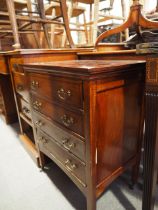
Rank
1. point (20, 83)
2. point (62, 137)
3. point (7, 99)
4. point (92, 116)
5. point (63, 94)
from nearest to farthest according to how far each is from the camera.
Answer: point (92, 116) < point (63, 94) < point (62, 137) < point (20, 83) < point (7, 99)

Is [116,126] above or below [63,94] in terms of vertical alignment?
below

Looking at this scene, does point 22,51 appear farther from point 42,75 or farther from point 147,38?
point 147,38

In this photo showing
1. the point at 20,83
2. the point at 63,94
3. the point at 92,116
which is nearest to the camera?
the point at 92,116

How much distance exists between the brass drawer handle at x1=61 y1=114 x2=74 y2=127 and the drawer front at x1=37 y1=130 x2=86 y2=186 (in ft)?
0.55

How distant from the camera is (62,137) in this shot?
2.75ft

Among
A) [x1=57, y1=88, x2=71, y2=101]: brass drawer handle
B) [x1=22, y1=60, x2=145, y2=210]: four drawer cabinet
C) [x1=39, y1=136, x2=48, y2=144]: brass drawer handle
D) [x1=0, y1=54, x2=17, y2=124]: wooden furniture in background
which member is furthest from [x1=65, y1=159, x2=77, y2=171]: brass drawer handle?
[x1=0, y1=54, x2=17, y2=124]: wooden furniture in background

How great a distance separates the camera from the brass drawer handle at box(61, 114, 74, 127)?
0.72 m

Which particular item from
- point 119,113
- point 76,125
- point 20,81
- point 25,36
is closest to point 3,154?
point 20,81

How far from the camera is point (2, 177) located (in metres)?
1.21

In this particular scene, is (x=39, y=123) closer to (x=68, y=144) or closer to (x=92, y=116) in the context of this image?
(x=68, y=144)

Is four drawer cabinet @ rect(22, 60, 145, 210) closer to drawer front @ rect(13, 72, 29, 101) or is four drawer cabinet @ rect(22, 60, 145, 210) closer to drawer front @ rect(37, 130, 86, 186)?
drawer front @ rect(37, 130, 86, 186)

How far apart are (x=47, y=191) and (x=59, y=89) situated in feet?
2.38

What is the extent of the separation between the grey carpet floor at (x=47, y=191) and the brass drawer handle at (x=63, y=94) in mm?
650

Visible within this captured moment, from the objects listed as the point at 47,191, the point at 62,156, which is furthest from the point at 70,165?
the point at 47,191
